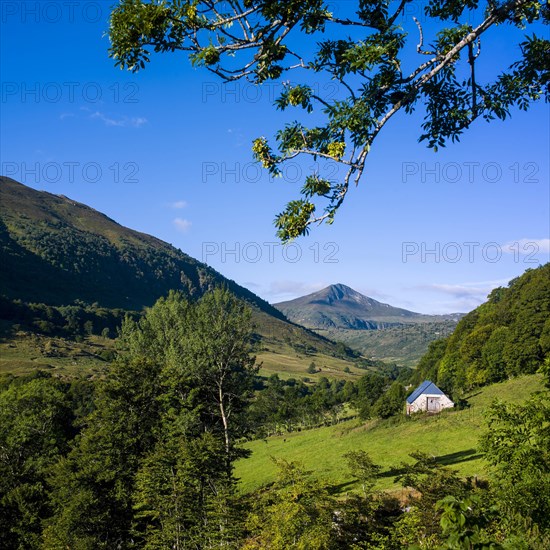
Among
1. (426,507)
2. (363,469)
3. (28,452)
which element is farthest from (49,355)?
(426,507)

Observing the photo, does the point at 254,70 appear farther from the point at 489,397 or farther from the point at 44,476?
the point at 489,397

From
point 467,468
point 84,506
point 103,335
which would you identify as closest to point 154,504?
point 84,506

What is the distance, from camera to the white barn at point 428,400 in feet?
232

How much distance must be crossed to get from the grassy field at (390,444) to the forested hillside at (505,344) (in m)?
4.99

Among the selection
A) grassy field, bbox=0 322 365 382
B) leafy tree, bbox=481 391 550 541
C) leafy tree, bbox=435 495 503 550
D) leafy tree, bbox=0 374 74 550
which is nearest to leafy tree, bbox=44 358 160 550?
leafy tree, bbox=0 374 74 550

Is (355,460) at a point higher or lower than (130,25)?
lower

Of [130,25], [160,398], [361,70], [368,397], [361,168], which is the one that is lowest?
[368,397]

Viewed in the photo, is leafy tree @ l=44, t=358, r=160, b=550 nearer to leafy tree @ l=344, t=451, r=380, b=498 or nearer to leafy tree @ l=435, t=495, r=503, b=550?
leafy tree @ l=344, t=451, r=380, b=498

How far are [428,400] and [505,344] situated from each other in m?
16.7

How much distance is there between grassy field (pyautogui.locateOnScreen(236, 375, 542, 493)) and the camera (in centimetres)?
4266

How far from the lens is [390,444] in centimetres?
5491

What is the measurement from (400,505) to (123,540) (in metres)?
19.6

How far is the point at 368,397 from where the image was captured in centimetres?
10562

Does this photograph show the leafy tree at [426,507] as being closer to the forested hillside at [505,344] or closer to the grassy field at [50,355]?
the forested hillside at [505,344]
